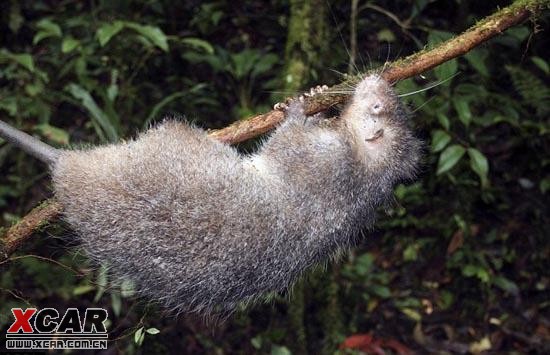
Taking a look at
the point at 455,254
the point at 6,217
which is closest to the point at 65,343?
the point at 6,217

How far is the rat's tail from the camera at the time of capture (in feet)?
12.4

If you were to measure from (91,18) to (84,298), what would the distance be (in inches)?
124

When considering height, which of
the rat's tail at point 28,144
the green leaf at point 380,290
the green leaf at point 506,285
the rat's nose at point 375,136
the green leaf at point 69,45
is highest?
the green leaf at point 69,45

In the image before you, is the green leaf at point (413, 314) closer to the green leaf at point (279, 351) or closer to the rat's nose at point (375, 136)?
the green leaf at point (279, 351)

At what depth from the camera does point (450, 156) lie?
6016 millimetres

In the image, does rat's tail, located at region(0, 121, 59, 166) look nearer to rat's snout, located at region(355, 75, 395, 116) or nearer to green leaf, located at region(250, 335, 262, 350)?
rat's snout, located at region(355, 75, 395, 116)

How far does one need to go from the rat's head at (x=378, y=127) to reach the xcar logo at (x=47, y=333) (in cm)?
242

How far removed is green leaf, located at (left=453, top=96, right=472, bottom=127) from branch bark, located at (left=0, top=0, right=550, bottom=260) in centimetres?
196

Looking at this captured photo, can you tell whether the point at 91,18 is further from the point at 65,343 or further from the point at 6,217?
the point at 65,343

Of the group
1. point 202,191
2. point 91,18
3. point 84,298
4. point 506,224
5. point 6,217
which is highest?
point 91,18

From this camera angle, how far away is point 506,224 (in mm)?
7484

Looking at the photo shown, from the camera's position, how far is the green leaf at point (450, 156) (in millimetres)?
5965

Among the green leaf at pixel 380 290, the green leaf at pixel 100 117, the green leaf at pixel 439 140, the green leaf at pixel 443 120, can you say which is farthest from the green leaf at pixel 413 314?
the green leaf at pixel 100 117

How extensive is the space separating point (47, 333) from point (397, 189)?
358 centimetres
